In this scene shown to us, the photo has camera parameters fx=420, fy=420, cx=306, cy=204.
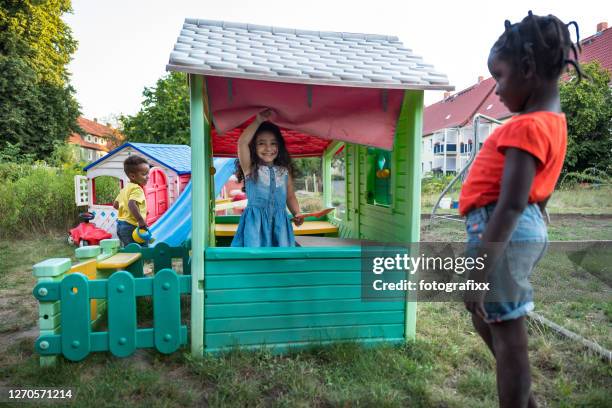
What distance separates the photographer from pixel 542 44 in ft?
5.10

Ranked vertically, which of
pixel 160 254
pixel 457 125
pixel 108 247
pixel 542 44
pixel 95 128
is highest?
pixel 95 128

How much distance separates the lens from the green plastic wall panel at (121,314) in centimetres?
295

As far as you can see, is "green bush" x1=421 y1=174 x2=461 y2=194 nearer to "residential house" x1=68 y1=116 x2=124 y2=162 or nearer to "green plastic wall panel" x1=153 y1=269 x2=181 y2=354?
"green plastic wall panel" x1=153 y1=269 x2=181 y2=354

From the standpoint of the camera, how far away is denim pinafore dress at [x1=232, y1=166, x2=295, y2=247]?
3.58m

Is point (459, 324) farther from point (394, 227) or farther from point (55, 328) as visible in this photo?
point (55, 328)

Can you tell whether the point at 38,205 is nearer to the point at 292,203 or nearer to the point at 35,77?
the point at 292,203

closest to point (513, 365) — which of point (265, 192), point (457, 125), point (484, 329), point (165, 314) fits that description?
point (484, 329)

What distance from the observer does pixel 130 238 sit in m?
5.43

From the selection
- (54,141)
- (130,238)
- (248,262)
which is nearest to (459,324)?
(248,262)

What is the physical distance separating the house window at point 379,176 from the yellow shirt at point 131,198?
9.30 ft

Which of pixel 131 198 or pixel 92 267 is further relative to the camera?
pixel 131 198

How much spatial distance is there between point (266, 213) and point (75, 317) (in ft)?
5.28

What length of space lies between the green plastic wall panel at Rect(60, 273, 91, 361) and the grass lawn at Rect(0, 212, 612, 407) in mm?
104

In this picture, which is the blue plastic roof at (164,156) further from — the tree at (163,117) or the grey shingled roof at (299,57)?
the tree at (163,117)
